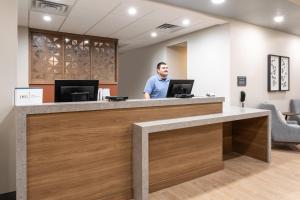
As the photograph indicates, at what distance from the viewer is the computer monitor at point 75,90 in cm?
243

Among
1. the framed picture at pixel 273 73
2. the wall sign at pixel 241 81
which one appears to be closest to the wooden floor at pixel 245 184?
the wall sign at pixel 241 81

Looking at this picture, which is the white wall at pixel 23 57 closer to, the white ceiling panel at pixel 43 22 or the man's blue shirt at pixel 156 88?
the white ceiling panel at pixel 43 22

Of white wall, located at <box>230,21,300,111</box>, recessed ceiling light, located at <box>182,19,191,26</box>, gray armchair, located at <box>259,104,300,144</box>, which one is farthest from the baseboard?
gray armchair, located at <box>259,104,300,144</box>

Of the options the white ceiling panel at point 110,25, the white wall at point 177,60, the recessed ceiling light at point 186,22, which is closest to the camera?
the white ceiling panel at point 110,25

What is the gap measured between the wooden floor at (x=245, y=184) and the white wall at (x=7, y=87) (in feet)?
5.37

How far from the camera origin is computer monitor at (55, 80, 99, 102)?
2.43 m

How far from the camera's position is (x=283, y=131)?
13.9 feet

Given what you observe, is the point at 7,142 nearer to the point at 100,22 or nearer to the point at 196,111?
the point at 196,111

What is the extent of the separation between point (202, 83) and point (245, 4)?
6.20ft

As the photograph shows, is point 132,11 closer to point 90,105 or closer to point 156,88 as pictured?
point 156,88

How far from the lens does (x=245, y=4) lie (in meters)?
3.89

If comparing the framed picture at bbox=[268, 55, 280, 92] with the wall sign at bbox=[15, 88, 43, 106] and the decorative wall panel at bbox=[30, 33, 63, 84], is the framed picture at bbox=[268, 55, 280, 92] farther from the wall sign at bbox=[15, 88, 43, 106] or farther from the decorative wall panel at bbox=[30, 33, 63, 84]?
the wall sign at bbox=[15, 88, 43, 106]

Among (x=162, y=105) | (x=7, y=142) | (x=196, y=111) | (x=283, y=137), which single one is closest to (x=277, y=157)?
(x=283, y=137)

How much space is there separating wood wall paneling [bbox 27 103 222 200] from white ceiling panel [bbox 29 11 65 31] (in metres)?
2.86
